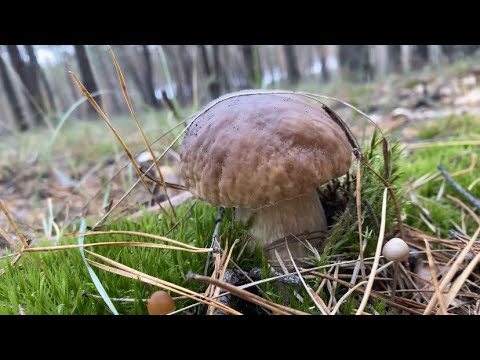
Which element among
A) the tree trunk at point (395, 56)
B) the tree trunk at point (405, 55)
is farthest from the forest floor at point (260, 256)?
the tree trunk at point (395, 56)

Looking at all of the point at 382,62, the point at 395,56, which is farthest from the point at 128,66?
the point at 382,62

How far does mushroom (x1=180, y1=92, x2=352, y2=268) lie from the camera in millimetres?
1322

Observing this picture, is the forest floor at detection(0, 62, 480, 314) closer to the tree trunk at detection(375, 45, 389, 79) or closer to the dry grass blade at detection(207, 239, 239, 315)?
the dry grass blade at detection(207, 239, 239, 315)

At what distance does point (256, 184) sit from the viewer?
1321mm

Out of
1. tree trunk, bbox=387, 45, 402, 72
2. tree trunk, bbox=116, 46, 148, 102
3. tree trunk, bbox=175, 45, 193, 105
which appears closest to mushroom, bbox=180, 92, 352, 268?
tree trunk, bbox=116, 46, 148, 102

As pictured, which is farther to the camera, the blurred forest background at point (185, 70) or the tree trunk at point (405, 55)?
the tree trunk at point (405, 55)

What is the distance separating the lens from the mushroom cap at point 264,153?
1.32 m

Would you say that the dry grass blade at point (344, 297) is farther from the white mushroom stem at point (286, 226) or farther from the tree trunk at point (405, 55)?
the tree trunk at point (405, 55)

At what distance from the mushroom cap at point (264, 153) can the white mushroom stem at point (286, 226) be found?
0.79 ft

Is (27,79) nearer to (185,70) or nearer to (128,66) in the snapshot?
(128,66)
